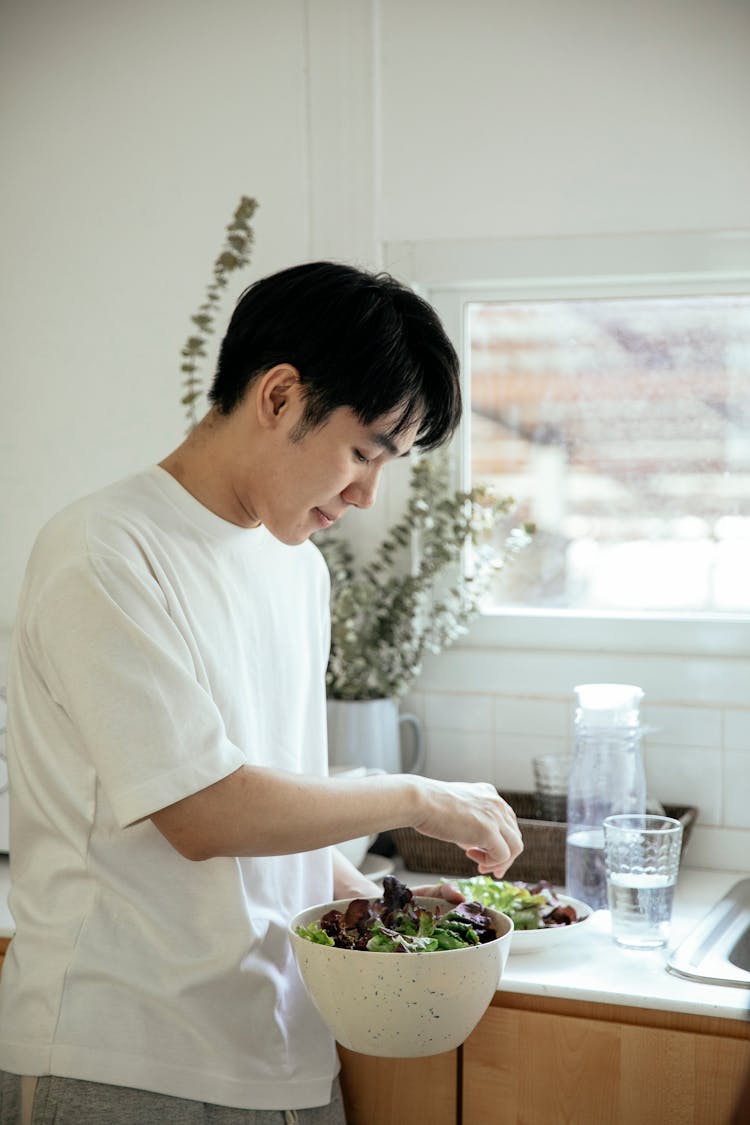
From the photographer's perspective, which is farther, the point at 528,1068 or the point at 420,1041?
the point at 528,1068

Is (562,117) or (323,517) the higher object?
(562,117)

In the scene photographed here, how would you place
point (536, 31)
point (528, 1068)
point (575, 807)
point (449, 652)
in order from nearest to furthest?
1. point (528, 1068)
2. point (575, 807)
3. point (536, 31)
4. point (449, 652)

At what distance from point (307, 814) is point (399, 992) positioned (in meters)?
0.19

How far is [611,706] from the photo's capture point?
176 cm

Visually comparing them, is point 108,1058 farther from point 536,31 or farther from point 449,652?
point 536,31

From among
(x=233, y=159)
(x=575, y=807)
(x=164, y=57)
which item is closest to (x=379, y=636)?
(x=575, y=807)

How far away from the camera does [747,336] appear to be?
2.02 m

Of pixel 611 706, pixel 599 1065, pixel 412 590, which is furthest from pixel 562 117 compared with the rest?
pixel 599 1065

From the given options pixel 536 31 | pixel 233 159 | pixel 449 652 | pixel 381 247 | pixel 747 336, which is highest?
pixel 536 31

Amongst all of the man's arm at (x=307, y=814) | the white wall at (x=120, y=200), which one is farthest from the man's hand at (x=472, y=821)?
the white wall at (x=120, y=200)

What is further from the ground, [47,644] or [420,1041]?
[47,644]

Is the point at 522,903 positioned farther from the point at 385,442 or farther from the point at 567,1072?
the point at 385,442

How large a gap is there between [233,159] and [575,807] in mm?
1287

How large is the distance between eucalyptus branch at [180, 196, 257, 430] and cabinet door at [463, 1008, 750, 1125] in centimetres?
114
